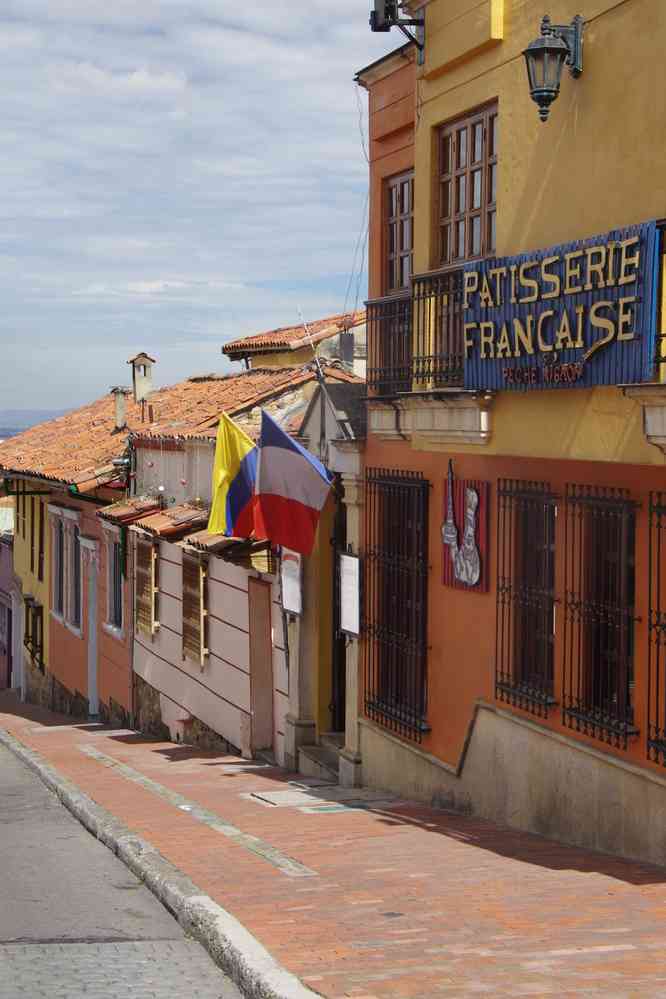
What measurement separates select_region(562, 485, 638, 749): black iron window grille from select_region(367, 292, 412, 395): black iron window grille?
2906mm

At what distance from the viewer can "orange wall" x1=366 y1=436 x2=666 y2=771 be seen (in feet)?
28.2

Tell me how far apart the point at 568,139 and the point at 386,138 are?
3.71 m

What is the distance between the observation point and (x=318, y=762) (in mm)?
14055

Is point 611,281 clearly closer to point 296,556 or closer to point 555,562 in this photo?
point 555,562

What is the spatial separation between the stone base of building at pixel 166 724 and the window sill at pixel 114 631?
0.84 metres

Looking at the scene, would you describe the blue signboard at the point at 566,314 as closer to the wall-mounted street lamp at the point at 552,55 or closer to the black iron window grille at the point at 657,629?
the black iron window grille at the point at 657,629

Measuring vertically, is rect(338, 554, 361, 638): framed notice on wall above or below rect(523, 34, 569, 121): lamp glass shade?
below

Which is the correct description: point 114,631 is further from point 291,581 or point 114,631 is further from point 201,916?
point 201,916

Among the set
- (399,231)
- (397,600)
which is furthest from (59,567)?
(399,231)

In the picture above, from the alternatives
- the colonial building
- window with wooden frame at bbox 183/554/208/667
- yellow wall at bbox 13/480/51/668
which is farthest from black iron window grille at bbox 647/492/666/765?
yellow wall at bbox 13/480/51/668

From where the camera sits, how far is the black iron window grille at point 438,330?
10.7 metres

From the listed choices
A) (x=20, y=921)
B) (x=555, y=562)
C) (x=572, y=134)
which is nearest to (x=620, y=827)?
(x=555, y=562)

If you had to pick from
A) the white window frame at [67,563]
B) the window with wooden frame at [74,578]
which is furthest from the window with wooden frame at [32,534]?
the window with wooden frame at [74,578]

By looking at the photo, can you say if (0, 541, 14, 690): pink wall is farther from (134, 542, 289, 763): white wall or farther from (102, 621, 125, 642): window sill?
(134, 542, 289, 763): white wall
